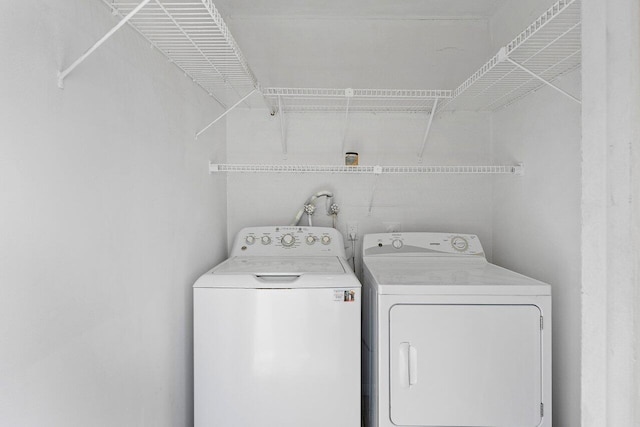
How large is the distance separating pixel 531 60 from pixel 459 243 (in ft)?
3.69

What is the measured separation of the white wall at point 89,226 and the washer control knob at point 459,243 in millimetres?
1585

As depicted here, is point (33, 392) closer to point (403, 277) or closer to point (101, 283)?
point (101, 283)

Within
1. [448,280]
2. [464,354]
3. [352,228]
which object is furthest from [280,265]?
[464,354]

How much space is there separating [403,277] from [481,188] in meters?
1.15

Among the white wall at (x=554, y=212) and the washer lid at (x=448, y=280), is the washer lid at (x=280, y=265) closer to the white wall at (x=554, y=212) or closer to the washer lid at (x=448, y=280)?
the washer lid at (x=448, y=280)

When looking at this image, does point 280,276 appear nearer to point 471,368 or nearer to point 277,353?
point 277,353

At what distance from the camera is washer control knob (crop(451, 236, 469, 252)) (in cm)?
231

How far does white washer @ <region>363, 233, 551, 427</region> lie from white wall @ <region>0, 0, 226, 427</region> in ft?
3.11

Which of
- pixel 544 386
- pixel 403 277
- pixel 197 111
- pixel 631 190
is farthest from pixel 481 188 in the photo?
pixel 631 190

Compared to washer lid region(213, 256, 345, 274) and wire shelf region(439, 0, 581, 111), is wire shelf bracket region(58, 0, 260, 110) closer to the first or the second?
washer lid region(213, 256, 345, 274)

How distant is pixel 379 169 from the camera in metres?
2.12

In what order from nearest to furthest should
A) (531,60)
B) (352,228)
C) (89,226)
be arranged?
(89,226)
(531,60)
(352,228)

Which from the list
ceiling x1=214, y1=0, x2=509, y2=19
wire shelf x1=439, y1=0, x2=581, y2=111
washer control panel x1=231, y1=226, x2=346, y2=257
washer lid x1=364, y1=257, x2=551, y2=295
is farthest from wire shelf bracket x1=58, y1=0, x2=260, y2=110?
washer lid x1=364, y1=257, x2=551, y2=295

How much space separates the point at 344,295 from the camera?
5.57 feet
